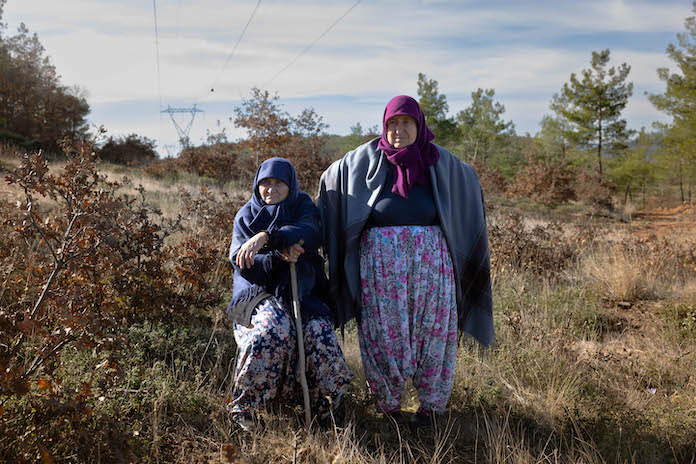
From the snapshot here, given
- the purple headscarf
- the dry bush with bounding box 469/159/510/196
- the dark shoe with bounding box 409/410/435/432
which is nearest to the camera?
the purple headscarf

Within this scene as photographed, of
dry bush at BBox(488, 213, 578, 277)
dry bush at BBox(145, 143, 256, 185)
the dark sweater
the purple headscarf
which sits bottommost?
dry bush at BBox(488, 213, 578, 277)

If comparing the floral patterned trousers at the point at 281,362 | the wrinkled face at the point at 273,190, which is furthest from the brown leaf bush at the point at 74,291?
the wrinkled face at the point at 273,190

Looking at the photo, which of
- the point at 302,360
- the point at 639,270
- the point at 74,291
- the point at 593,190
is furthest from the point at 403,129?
the point at 593,190

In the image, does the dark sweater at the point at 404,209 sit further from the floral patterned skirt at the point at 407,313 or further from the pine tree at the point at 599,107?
the pine tree at the point at 599,107

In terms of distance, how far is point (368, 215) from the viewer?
3.05 metres

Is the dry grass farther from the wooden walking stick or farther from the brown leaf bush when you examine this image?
the brown leaf bush

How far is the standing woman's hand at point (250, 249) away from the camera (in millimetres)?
2818

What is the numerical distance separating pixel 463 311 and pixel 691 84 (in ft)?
70.0

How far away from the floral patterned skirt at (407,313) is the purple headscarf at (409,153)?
296 mm

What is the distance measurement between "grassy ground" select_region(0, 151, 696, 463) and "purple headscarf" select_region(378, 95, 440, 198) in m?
1.46

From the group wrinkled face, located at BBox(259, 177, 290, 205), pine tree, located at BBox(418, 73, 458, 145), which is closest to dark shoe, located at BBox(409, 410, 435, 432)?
wrinkled face, located at BBox(259, 177, 290, 205)

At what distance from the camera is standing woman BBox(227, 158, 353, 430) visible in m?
2.77

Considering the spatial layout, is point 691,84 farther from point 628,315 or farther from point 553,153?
point 628,315

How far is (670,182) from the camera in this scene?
118ft
